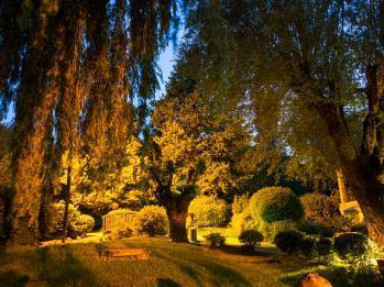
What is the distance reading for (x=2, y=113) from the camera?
5023mm

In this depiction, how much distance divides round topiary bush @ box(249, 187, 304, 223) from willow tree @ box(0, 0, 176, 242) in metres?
14.3

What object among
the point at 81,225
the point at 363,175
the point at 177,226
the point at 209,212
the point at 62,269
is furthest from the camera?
the point at 209,212

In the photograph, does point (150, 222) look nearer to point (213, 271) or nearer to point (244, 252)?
point (244, 252)

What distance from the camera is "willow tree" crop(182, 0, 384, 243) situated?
948cm

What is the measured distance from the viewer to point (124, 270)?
31.7ft

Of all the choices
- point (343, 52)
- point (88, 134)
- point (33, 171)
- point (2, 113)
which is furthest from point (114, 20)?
point (343, 52)

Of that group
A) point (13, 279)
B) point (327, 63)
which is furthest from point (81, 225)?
point (327, 63)

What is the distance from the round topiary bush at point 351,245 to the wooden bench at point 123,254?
5.70m

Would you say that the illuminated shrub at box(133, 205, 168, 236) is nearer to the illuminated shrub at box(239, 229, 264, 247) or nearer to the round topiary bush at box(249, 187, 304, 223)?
the round topiary bush at box(249, 187, 304, 223)

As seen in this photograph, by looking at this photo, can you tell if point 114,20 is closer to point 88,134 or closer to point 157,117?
point 88,134

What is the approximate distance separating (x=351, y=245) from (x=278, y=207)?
722 cm

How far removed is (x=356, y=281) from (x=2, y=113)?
27.6 feet

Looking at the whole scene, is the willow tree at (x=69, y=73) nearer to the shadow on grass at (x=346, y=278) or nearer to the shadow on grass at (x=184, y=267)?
the shadow on grass at (x=184, y=267)

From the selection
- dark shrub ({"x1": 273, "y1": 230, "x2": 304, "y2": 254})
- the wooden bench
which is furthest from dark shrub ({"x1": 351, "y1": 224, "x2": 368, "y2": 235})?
the wooden bench
